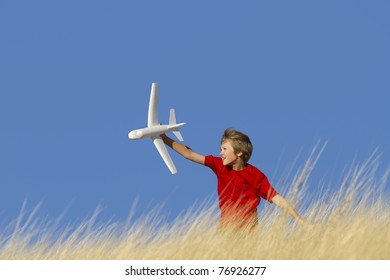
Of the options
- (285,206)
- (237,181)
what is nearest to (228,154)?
(237,181)

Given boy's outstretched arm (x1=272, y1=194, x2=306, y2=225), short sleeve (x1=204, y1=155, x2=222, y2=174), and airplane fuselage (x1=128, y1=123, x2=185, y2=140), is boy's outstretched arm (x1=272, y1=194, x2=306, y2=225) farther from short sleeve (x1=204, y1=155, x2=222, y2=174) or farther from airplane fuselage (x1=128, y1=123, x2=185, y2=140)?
airplane fuselage (x1=128, y1=123, x2=185, y2=140)

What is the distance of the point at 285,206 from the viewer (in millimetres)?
7484

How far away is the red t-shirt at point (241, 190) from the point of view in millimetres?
7691

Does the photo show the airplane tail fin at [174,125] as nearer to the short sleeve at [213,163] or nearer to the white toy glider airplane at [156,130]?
the white toy glider airplane at [156,130]

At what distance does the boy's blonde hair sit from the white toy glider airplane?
2.79ft

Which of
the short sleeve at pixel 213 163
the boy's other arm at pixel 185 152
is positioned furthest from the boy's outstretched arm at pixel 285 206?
the boy's other arm at pixel 185 152

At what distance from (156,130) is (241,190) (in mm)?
1495

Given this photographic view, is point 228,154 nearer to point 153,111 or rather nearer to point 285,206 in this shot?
point 285,206

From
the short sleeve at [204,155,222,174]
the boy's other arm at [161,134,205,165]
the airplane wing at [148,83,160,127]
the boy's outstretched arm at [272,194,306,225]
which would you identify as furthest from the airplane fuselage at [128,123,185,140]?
the boy's outstretched arm at [272,194,306,225]

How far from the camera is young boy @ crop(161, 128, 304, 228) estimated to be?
25.0ft

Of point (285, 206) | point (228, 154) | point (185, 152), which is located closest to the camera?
point (285, 206)

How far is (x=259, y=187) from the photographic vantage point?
784 cm
